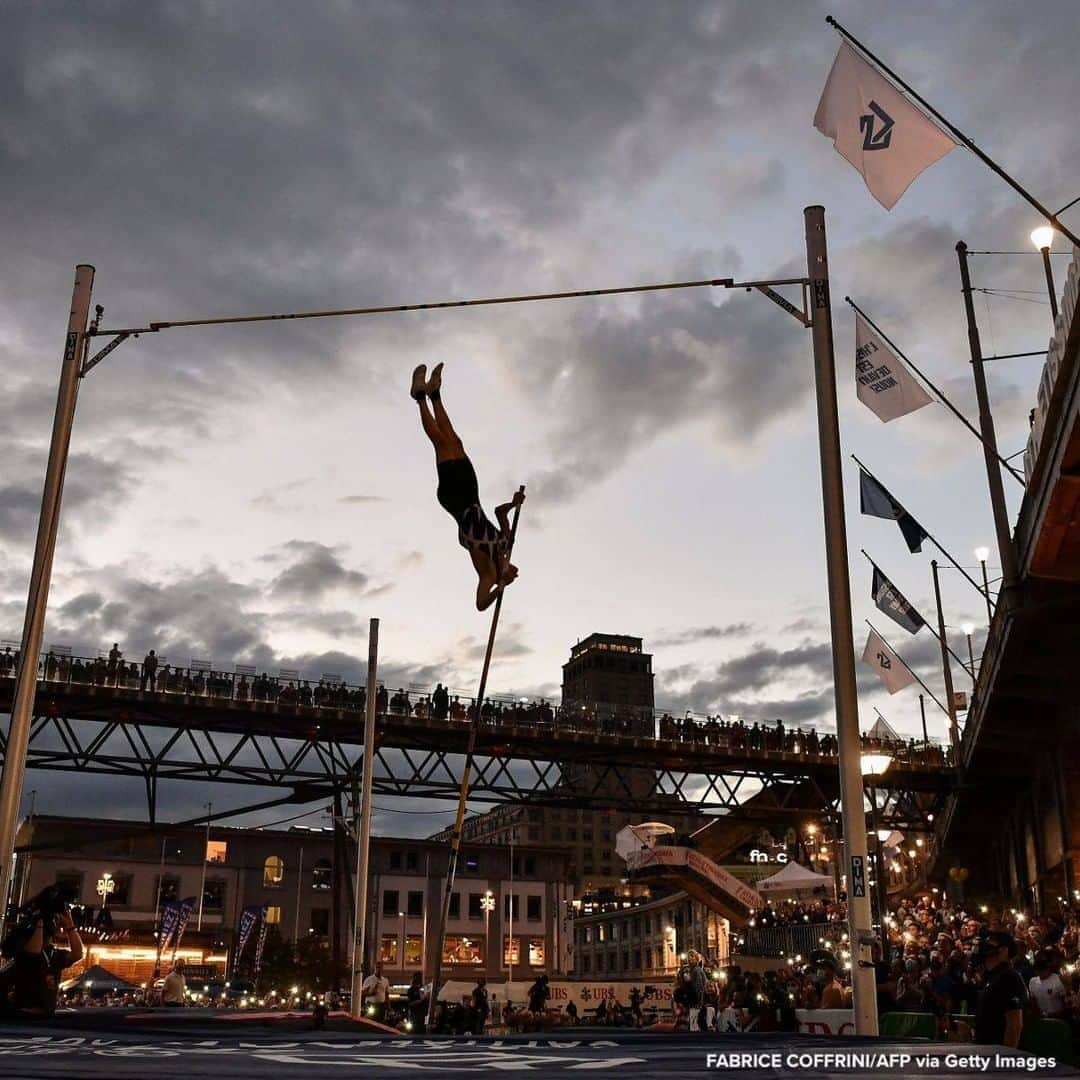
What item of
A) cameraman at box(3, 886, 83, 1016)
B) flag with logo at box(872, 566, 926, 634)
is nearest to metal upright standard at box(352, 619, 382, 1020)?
flag with logo at box(872, 566, 926, 634)

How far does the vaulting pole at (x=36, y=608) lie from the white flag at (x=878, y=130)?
953cm

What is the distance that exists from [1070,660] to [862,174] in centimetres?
1529

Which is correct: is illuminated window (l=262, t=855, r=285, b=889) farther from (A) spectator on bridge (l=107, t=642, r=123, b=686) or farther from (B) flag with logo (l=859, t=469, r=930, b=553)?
(B) flag with logo (l=859, t=469, r=930, b=553)

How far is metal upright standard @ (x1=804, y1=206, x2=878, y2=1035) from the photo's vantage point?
35.0 feet

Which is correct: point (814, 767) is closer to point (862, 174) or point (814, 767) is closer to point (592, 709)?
point (592, 709)

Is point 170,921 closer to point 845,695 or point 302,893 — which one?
point 845,695

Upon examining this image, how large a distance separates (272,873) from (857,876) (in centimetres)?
7980

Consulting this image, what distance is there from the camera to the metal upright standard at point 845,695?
1066 centimetres

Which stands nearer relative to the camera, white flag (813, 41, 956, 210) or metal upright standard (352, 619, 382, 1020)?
white flag (813, 41, 956, 210)

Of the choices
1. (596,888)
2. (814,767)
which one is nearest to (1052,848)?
(814,767)

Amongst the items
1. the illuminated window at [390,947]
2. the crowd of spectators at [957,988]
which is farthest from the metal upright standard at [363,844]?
the illuminated window at [390,947]

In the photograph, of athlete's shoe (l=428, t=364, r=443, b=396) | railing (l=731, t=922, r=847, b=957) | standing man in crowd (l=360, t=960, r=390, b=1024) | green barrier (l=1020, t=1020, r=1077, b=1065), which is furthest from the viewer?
railing (l=731, t=922, r=847, b=957)

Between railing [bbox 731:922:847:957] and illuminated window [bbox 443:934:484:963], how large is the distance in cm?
5022

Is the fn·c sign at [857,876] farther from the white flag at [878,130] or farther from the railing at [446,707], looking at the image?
the railing at [446,707]
